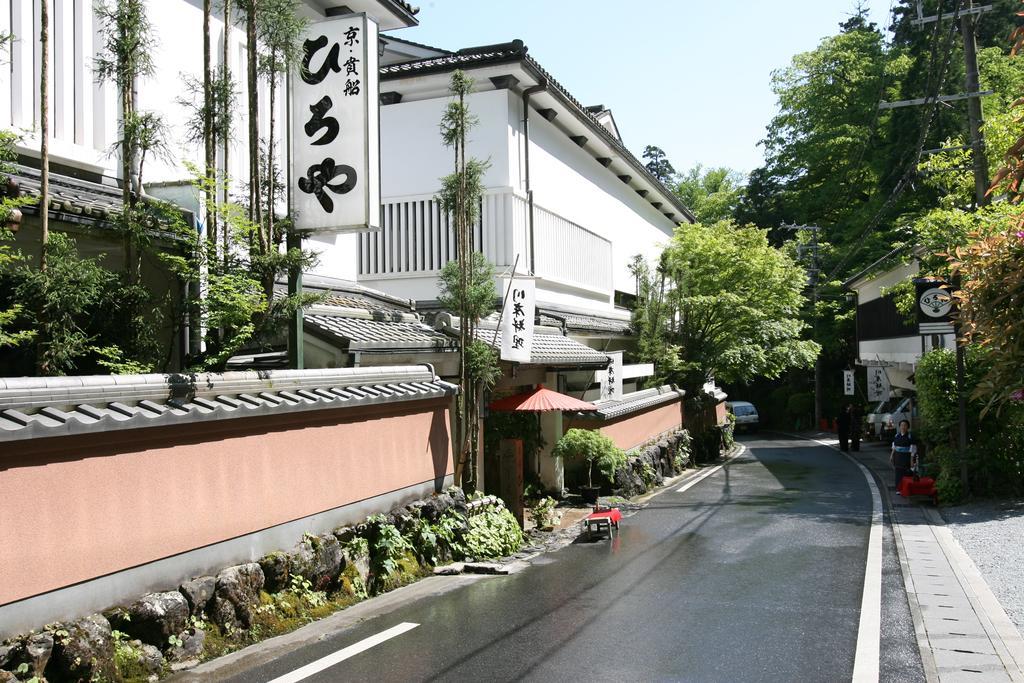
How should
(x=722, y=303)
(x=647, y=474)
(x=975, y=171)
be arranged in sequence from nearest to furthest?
(x=975, y=171), (x=647, y=474), (x=722, y=303)

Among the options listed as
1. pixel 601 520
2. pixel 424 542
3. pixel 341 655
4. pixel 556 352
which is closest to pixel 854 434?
pixel 556 352

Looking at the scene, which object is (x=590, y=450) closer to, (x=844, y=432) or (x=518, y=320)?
(x=518, y=320)

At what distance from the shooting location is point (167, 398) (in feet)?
24.2

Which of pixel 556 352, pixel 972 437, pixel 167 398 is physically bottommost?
pixel 972 437

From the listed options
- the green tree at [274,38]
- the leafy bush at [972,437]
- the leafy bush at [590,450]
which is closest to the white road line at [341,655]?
the green tree at [274,38]

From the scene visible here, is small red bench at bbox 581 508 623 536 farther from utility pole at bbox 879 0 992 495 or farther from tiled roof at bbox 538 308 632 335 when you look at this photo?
utility pole at bbox 879 0 992 495

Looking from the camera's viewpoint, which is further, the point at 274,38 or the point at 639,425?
the point at 639,425


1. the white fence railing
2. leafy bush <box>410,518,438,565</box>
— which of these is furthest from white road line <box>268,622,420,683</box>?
the white fence railing

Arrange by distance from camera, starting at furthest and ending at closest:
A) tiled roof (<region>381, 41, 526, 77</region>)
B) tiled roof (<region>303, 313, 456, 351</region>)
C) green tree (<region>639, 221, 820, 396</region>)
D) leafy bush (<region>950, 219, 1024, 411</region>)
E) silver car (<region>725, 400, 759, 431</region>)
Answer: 1. silver car (<region>725, 400, 759, 431</region>)
2. green tree (<region>639, 221, 820, 396</region>)
3. tiled roof (<region>381, 41, 526, 77</region>)
4. tiled roof (<region>303, 313, 456, 351</region>)
5. leafy bush (<region>950, 219, 1024, 411</region>)

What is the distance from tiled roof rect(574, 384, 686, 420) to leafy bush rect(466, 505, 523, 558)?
19.3ft

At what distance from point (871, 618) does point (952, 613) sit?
37.4 inches

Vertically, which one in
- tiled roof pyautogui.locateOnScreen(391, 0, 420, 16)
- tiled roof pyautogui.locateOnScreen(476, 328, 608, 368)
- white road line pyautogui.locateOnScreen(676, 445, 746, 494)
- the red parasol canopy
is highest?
tiled roof pyautogui.locateOnScreen(391, 0, 420, 16)

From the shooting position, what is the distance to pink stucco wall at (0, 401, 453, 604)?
5879 mm

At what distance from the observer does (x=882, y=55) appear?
46.2 m
